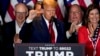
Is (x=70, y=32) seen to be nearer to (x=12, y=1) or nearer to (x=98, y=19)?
(x=98, y=19)

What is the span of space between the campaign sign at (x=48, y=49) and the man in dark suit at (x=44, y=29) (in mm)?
408

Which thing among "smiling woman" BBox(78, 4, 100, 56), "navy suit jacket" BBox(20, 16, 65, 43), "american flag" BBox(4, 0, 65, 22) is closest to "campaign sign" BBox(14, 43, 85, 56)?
"smiling woman" BBox(78, 4, 100, 56)

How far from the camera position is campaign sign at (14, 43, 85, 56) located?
259cm

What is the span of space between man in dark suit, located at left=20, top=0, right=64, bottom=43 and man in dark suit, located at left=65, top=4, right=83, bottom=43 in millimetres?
67

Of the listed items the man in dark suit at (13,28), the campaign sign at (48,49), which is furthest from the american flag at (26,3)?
the campaign sign at (48,49)

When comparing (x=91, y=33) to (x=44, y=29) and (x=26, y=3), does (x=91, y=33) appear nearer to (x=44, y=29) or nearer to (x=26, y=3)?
(x=44, y=29)

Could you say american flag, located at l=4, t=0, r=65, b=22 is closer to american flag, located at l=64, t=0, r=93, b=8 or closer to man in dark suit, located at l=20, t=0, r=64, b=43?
american flag, located at l=64, t=0, r=93, b=8

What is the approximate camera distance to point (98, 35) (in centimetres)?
300

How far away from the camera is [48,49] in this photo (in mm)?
2602

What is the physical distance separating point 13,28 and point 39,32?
468 millimetres

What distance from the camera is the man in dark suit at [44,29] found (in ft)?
10.0

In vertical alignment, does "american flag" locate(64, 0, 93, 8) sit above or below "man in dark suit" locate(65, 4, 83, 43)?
above

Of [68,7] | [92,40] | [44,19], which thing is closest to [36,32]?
[44,19]

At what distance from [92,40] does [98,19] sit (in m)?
0.16
